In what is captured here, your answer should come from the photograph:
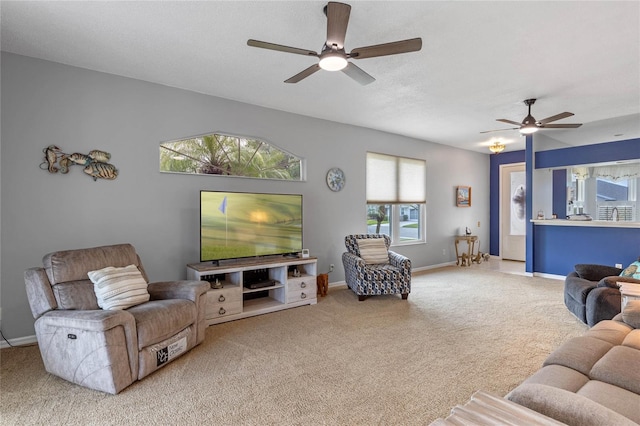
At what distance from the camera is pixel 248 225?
404cm

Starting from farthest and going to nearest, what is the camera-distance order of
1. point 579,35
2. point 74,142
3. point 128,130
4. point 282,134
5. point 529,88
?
1. point 282,134
2. point 529,88
3. point 128,130
4. point 74,142
5. point 579,35

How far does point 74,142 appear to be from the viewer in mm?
3311

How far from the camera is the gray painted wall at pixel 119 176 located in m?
3.05

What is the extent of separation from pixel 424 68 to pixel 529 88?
4.93 ft

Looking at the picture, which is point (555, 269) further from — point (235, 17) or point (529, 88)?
point (235, 17)

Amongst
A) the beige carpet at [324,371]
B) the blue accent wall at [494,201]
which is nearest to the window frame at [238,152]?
the beige carpet at [324,371]

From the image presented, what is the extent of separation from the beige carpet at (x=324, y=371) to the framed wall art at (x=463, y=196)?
3714 mm

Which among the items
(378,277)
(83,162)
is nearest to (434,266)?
(378,277)

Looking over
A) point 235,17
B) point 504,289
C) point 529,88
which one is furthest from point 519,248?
point 235,17

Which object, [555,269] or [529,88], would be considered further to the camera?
[555,269]

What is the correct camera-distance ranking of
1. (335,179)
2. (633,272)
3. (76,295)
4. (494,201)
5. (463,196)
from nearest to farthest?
(76,295) → (633,272) → (335,179) → (463,196) → (494,201)

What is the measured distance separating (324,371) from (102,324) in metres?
1.63

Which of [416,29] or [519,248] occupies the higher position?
[416,29]

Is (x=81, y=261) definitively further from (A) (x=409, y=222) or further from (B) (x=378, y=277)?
(A) (x=409, y=222)
